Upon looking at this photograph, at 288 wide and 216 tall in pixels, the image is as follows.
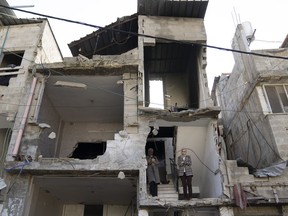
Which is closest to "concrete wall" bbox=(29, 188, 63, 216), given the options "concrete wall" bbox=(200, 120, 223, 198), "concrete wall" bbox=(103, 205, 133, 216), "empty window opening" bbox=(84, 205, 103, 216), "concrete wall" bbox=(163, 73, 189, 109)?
"empty window opening" bbox=(84, 205, 103, 216)

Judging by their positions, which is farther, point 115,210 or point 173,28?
point 115,210

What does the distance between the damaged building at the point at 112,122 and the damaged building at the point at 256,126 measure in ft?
0.48

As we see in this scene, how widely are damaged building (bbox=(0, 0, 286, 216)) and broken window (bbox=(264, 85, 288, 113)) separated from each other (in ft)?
6.52

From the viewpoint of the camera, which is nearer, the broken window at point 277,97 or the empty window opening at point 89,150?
the broken window at point 277,97

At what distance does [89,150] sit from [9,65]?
21.4ft

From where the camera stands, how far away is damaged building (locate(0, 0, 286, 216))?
10.7m

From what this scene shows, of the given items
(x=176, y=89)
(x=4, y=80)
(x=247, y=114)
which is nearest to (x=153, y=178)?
(x=247, y=114)

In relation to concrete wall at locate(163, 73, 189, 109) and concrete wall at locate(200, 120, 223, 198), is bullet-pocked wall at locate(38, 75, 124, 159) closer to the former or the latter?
concrete wall at locate(163, 73, 189, 109)

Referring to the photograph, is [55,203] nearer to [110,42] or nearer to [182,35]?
[110,42]

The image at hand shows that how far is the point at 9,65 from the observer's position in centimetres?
1334

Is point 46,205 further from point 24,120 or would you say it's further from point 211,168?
point 211,168

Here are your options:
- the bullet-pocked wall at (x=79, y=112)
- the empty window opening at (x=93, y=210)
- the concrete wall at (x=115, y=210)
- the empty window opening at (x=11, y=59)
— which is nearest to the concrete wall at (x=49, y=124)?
the bullet-pocked wall at (x=79, y=112)

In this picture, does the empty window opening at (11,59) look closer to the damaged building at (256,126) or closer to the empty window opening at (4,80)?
the empty window opening at (4,80)

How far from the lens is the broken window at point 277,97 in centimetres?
1250
